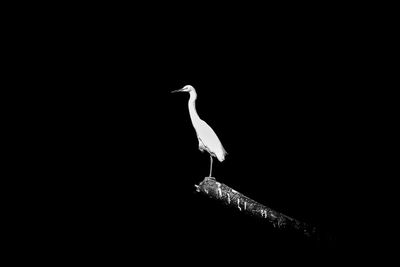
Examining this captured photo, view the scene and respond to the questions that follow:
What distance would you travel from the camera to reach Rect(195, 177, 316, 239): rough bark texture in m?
2.05

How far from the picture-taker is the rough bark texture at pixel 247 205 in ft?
6.71

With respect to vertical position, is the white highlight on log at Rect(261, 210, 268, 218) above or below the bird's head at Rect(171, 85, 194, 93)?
below

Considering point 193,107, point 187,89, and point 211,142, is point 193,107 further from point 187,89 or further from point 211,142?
point 211,142

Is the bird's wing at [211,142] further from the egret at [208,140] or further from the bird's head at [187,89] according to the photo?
the bird's head at [187,89]

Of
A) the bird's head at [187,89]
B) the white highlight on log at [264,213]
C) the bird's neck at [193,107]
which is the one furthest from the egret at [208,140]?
the white highlight on log at [264,213]

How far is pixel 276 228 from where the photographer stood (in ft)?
6.97

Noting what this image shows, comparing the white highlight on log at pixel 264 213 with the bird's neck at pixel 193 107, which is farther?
the bird's neck at pixel 193 107

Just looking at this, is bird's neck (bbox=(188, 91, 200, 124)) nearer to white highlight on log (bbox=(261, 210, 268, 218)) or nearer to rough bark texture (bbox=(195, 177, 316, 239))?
rough bark texture (bbox=(195, 177, 316, 239))

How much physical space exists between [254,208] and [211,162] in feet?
2.45

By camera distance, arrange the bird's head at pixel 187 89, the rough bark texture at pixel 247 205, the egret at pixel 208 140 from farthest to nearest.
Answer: the bird's head at pixel 187 89, the egret at pixel 208 140, the rough bark texture at pixel 247 205

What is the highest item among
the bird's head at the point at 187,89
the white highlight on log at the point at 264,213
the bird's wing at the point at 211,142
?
the bird's head at the point at 187,89

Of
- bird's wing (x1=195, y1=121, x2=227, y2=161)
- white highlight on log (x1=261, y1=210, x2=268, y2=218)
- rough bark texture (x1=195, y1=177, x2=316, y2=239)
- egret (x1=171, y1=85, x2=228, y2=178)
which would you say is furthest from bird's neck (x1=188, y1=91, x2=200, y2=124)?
white highlight on log (x1=261, y1=210, x2=268, y2=218)

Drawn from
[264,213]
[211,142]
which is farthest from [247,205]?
[211,142]

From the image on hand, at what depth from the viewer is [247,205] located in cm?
223
